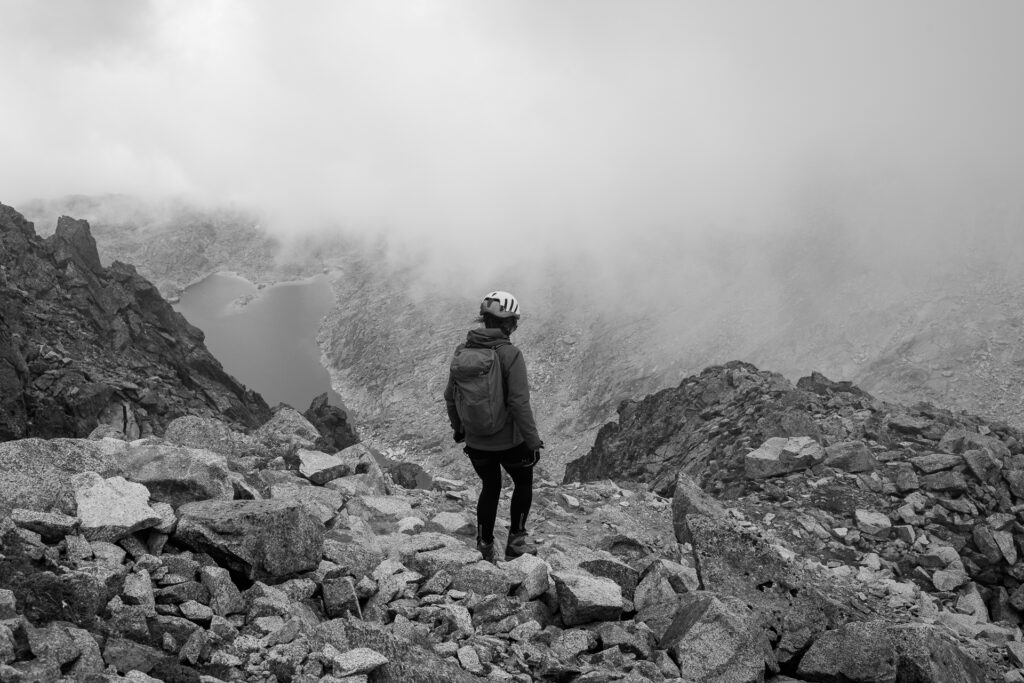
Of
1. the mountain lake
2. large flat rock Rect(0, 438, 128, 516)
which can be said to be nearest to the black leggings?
large flat rock Rect(0, 438, 128, 516)

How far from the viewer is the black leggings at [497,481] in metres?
7.33

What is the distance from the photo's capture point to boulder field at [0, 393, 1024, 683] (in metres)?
4.80

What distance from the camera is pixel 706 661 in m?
5.72

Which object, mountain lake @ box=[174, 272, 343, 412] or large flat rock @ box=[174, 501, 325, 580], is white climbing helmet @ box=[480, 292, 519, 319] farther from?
mountain lake @ box=[174, 272, 343, 412]

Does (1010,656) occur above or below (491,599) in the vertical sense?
below

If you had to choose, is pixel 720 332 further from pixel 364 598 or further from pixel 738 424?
pixel 364 598

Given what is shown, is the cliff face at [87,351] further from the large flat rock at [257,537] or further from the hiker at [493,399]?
the hiker at [493,399]

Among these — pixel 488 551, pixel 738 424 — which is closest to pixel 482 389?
pixel 488 551

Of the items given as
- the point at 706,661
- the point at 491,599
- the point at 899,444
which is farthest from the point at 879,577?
the point at 491,599

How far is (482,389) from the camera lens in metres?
6.95

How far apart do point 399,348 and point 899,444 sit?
66.5 meters

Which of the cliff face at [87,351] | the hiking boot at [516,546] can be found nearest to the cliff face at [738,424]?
the hiking boot at [516,546]

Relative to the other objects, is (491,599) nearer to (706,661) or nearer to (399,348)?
(706,661)

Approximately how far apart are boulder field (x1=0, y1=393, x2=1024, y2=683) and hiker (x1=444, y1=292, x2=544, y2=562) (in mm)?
1004
